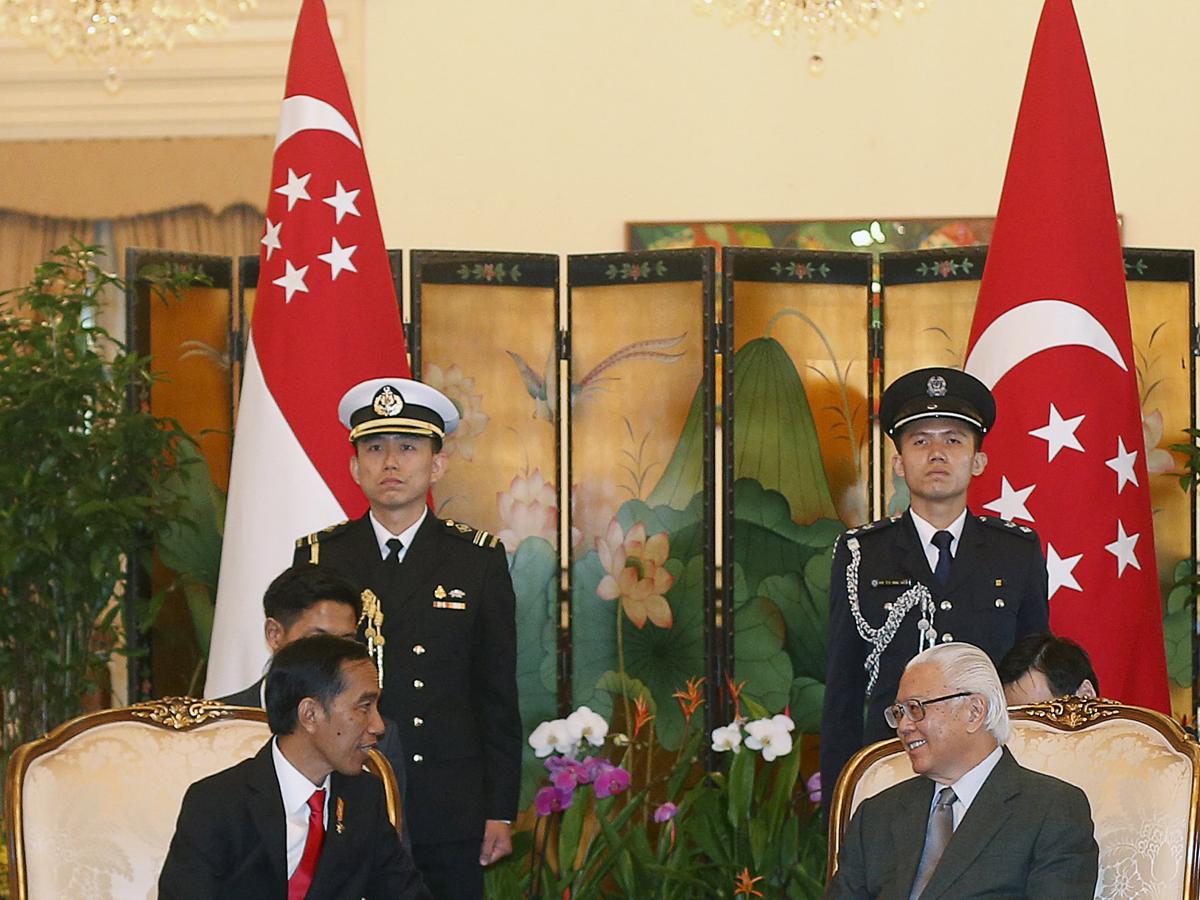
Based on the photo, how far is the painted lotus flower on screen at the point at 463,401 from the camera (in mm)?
4902

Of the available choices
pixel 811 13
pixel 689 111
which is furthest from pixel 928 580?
pixel 689 111

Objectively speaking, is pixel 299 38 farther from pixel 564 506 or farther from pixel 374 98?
pixel 374 98

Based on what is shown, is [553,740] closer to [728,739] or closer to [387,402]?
[728,739]

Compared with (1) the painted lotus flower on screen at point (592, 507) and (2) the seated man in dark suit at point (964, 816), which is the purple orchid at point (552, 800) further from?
(2) the seated man in dark suit at point (964, 816)

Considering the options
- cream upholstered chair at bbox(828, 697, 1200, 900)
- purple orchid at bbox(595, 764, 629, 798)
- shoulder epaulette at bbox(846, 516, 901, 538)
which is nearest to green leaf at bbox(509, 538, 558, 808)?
purple orchid at bbox(595, 764, 629, 798)

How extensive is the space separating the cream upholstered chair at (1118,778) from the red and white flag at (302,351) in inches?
72.4

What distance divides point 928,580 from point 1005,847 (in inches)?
35.6

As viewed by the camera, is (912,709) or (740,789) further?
(740,789)

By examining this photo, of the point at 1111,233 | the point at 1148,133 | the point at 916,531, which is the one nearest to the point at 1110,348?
the point at 1111,233

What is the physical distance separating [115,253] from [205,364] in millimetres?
2631

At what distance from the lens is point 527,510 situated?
493 cm

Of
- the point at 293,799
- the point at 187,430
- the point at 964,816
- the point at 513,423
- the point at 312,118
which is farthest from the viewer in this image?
the point at 187,430

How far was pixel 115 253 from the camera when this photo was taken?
749 centimetres

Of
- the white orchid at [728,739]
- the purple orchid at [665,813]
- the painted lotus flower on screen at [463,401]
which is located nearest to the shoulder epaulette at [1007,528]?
the white orchid at [728,739]
